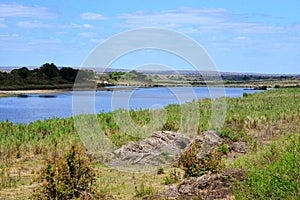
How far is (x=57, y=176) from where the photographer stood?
7238 mm

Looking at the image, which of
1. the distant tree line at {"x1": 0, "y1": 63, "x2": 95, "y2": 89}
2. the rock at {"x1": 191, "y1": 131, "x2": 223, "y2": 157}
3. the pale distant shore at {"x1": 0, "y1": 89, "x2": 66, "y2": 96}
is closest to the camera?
the rock at {"x1": 191, "y1": 131, "x2": 223, "y2": 157}

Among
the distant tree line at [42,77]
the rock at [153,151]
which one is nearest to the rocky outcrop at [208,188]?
the rock at [153,151]

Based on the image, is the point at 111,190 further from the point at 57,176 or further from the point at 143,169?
the point at 143,169

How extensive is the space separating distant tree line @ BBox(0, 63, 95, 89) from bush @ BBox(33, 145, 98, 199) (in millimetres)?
61351

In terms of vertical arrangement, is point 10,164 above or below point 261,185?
below

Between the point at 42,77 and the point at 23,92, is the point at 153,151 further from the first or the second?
the point at 42,77

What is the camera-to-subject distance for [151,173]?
10.7 metres

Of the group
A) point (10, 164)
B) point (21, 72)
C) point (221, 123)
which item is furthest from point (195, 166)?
point (21, 72)

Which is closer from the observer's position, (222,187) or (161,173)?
(222,187)

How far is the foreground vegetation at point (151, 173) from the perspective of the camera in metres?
5.50

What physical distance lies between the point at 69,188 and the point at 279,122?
13.9 metres

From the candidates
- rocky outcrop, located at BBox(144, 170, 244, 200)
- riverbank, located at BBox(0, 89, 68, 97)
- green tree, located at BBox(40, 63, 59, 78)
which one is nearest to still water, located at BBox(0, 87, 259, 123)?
rocky outcrop, located at BBox(144, 170, 244, 200)

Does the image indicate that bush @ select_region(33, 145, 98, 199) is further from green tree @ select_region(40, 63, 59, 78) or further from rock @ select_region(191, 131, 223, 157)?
green tree @ select_region(40, 63, 59, 78)

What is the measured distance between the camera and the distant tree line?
223ft
